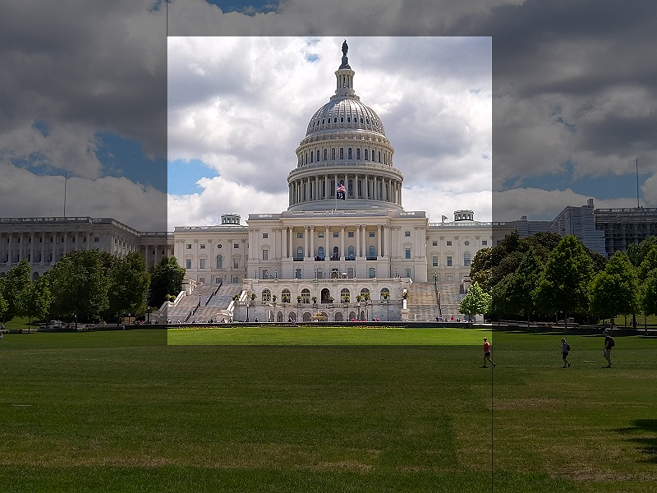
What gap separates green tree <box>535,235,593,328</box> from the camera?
73562 mm

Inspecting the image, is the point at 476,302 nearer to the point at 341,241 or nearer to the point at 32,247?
the point at 341,241

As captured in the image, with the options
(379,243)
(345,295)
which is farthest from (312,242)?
(345,295)

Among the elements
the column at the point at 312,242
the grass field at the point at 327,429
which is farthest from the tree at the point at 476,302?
the grass field at the point at 327,429

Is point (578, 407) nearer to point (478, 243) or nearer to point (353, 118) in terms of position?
point (478, 243)

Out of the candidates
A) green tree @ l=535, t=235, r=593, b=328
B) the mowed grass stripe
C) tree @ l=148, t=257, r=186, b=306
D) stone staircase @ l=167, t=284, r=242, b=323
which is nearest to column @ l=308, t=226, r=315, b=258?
stone staircase @ l=167, t=284, r=242, b=323

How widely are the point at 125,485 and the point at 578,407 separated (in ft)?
44.0

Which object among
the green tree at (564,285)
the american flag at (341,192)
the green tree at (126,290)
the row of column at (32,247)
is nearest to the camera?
the green tree at (564,285)

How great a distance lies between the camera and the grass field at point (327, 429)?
14602 millimetres

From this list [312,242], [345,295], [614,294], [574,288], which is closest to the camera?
[614,294]

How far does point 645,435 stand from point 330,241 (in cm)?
13371

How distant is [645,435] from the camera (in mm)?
18453

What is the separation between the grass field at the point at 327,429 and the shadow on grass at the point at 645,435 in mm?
48

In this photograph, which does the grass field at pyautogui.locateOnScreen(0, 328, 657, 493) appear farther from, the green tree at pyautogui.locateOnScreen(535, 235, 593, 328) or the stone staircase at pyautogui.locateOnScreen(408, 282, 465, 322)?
the stone staircase at pyautogui.locateOnScreen(408, 282, 465, 322)

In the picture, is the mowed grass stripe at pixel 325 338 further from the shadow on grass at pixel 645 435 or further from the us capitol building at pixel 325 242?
the us capitol building at pixel 325 242
